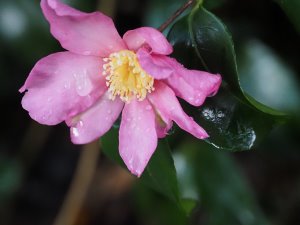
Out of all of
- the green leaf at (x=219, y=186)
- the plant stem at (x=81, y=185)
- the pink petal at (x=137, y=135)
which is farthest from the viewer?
the plant stem at (x=81, y=185)

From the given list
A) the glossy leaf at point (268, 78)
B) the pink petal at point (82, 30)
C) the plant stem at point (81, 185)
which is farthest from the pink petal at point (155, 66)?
the plant stem at point (81, 185)

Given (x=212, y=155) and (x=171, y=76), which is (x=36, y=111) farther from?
(x=212, y=155)

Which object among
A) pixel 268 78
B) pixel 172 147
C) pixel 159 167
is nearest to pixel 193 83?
pixel 159 167

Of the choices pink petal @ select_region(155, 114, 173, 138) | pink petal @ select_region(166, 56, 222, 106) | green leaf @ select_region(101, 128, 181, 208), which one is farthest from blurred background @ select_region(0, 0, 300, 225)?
pink petal @ select_region(166, 56, 222, 106)

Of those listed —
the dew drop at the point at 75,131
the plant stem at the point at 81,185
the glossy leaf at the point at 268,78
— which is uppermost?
the dew drop at the point at 75,131

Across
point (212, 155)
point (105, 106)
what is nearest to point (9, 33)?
point (212, 155)

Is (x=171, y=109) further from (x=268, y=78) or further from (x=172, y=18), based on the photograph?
(x=268, y=78)

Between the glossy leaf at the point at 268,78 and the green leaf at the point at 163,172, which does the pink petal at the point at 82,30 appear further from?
the glossy leaf at the point at 268,78
